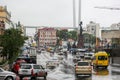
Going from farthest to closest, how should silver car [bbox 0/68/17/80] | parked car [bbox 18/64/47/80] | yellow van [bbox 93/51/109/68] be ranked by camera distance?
1. yellow van [bbox 93/51/109/68]
2. parked car [bbox 18/64/47/80]
3. silver car [bbox 0/68/17/80]

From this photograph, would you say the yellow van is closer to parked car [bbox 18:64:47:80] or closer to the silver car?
parked car [bbox 18:64:47:80]

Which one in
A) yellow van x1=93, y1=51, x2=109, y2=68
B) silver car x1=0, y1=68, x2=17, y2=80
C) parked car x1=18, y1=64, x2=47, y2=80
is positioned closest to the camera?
silver car x1=0, y1=68, x2=17, y2=80

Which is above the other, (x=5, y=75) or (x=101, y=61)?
(x=101, y=61)

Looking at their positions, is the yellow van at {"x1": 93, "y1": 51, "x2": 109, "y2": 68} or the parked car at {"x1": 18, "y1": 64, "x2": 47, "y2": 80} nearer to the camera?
the parked car at {"x1": 18, "y1": 64, "x2": 47, "y2": 80}

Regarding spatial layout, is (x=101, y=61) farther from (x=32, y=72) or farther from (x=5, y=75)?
(x=5, y=75)

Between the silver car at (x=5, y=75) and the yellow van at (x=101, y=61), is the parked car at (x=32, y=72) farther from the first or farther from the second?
the yellow van at (x=101, y=61)

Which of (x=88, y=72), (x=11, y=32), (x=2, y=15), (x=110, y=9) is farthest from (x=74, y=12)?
(x=88, y=72)

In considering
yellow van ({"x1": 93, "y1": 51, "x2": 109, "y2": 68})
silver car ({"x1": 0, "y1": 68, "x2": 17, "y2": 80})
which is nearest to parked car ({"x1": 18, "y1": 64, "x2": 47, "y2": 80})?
silver car ({"x1": 0, "y1": 68, "x2": 17, "y2": 80})

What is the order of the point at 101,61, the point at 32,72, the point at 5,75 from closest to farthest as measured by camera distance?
the point at 5,75, the point at 32,72, the point at 101,61

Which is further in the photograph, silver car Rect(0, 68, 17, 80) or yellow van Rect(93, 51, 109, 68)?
yellow van Rect(93, 51, 109, 68)

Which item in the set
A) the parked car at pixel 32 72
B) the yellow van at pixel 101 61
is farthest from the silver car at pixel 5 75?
the yellow van at pixel 101 61

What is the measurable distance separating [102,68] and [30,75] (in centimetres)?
2436

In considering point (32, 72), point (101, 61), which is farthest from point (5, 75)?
point (101, 61)

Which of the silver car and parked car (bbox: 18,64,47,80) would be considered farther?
parked car (bbox: 18,64,47,80)
